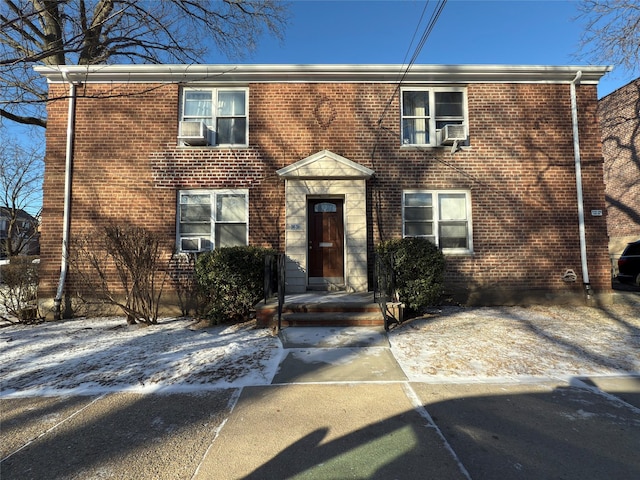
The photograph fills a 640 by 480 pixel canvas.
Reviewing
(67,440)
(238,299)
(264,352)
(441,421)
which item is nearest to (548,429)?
(441,421)

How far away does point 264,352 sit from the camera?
193 inches

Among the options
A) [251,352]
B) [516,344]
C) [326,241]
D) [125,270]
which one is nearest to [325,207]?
[326,241]

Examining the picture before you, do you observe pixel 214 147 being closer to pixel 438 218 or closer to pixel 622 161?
pixel 438 218

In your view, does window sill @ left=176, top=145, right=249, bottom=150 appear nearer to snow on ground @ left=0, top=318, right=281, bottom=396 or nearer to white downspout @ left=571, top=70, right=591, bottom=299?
snow on ground @ left=0, top=318, right=281, bottom=396

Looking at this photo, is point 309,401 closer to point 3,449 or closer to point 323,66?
point 3,449

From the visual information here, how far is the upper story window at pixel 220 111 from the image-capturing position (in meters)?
8.55

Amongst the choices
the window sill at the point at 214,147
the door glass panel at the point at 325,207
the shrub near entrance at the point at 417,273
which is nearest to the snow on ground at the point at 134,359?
the shrub near entrance at the point at 417,273

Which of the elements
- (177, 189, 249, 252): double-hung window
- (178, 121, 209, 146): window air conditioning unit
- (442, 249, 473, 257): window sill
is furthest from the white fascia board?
(442, 249, 473, 257): window sill

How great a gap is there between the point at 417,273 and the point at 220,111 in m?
6.24

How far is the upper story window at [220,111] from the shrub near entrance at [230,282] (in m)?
3.34

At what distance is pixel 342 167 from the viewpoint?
809 cm

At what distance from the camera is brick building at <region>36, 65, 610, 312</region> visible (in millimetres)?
8180

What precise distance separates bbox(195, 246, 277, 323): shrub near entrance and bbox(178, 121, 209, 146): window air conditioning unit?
3.12 m

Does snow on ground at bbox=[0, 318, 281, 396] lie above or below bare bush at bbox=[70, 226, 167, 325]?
below
